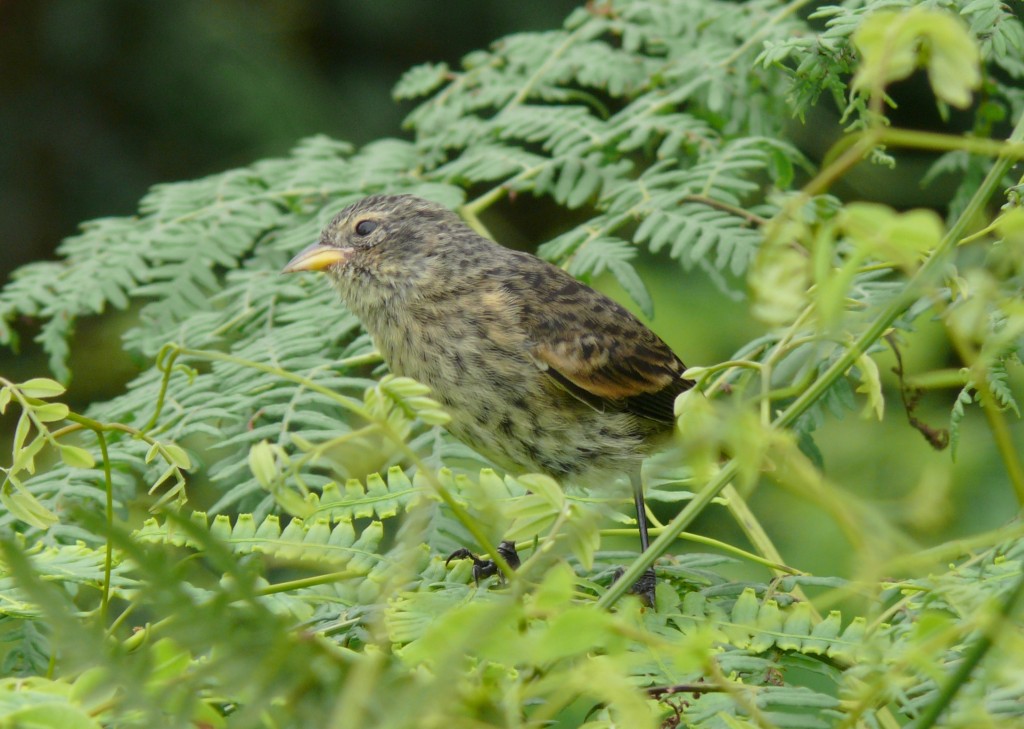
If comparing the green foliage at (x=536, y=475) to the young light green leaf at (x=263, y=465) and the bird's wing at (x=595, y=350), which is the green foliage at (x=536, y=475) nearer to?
the young light green leaf at (x=263, y=465)

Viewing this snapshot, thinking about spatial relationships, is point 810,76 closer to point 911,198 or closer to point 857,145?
point 857,145

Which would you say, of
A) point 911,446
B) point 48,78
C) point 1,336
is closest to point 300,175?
point 1,336

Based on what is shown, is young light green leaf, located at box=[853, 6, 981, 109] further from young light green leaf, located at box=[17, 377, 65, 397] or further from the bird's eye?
the bird's eye

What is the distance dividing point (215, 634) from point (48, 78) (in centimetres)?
558

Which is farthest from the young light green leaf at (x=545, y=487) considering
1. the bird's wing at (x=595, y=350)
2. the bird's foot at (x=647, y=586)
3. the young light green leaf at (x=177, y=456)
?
the bird's wing at (x=595, y=350)

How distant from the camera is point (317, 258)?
2959 mm

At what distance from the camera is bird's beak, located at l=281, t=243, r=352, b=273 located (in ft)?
9.65

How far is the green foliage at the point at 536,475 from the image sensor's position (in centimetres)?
90

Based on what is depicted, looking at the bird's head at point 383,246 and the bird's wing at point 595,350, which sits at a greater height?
the bird's head at point 383,246

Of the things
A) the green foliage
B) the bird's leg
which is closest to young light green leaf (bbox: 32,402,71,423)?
the green foliage

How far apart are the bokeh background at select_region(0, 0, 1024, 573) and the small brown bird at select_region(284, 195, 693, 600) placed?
62.9 inches

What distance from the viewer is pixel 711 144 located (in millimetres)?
3107

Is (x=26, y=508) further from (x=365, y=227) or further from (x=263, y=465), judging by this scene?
(x=365, y=227)

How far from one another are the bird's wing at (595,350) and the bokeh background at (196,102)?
5.07 ft
